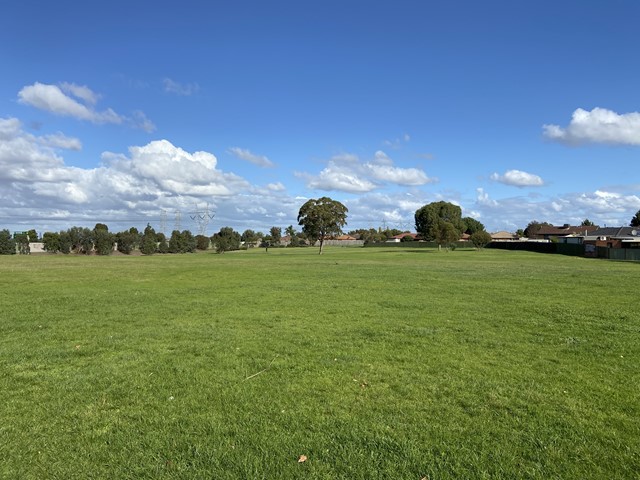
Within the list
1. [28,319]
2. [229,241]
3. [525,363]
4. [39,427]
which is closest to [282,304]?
[28,319]

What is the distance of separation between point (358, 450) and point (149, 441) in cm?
200

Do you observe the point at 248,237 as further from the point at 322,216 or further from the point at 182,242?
the point at 322,216

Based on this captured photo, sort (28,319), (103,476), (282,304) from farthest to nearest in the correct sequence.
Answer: (282,304) < (28,319) < (103,476)

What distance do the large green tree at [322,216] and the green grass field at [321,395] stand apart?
53777mm

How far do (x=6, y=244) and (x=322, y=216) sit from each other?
4832 centimetres

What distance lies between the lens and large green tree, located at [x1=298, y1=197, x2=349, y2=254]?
214 ft

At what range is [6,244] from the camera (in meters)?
68.0

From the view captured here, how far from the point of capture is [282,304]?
44.0ft

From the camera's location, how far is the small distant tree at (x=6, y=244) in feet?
221

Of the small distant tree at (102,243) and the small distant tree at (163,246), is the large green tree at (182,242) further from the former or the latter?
the small distant tree at (102,243)

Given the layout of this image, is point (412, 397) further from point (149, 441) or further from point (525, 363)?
point (149, 441)

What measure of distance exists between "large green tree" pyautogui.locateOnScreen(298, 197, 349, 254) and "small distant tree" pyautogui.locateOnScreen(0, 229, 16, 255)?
44.8 metres

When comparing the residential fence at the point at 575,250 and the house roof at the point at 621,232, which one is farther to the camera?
the house roof at the point at 621,232

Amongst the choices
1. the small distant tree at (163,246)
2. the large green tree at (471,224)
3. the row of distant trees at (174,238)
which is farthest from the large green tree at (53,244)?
the large green tree at (471,224)
